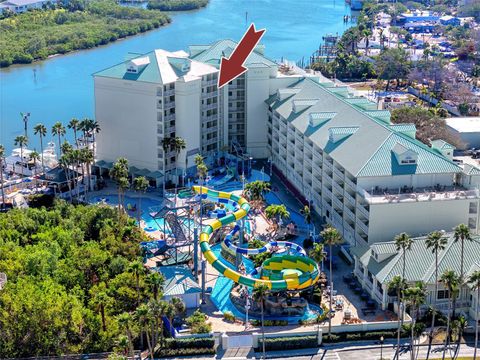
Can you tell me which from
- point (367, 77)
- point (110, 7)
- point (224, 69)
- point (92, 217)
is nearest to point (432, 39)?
point (367, 77)

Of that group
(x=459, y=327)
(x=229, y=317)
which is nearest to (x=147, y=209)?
(x=229, y=317)

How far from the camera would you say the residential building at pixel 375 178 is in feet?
150

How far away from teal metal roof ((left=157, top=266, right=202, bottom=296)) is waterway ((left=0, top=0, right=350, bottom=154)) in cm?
3757

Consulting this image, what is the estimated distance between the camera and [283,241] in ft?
161

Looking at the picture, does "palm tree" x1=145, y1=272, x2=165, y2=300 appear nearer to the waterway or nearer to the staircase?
the staircase

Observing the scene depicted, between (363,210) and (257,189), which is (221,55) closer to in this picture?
(257,189)

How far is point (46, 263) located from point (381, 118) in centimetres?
2725

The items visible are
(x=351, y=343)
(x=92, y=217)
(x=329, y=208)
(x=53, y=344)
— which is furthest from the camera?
(x=329, y=208)

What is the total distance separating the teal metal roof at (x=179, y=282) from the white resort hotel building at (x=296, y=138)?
11.2 metres

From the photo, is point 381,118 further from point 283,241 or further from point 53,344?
point 53,344

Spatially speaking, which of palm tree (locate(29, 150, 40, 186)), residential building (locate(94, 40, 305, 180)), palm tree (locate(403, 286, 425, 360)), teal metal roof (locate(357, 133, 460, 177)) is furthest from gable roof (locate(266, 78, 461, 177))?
palm tree (locate(29, 150, 40, 186))

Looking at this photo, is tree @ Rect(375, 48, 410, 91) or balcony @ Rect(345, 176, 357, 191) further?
tree @ Rect(375, 48, 410, 91)

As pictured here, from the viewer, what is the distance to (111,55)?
127 m

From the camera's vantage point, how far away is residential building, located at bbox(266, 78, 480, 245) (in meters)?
45.7
